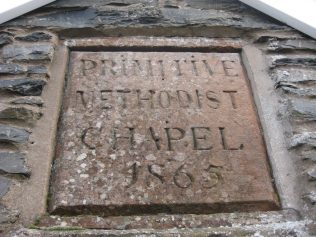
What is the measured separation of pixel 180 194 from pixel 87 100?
649mm

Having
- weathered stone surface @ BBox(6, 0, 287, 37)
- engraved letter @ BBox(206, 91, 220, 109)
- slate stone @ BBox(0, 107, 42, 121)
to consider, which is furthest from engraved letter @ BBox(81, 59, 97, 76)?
engraved letter @ BBox(206, 91, 220, 109)

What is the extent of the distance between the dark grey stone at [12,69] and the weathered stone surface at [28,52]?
0.05m

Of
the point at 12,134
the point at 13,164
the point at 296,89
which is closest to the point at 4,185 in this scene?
the point at 13,164

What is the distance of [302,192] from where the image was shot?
1.86 m

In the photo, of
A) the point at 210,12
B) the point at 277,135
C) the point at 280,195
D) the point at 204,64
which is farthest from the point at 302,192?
the point at 210,12

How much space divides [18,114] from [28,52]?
0.45 meters

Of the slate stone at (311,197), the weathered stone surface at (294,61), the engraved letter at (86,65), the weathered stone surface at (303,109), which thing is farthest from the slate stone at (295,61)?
the engraved letter at (86,65)

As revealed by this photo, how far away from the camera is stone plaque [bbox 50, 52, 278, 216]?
5.94 feet

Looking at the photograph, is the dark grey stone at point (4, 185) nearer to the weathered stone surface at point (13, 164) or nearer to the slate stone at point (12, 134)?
the weathered stone surface at point (13, 164)

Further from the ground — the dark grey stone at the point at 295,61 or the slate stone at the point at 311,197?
the dark grey stone at the point at 295,61

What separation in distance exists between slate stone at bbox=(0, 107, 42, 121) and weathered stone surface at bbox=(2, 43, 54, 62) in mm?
365

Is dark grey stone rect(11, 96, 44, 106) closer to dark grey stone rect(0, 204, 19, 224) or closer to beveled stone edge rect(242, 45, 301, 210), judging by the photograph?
dark grey stone rect(0, 204, 19, 224)

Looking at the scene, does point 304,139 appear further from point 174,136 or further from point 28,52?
point 28,52

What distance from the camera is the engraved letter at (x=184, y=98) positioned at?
2.18m
